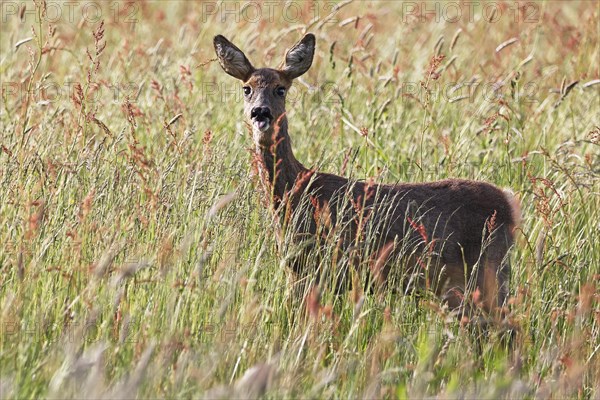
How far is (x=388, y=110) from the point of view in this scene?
8.59 meters

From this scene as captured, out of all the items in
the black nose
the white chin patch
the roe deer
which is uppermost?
the black nose

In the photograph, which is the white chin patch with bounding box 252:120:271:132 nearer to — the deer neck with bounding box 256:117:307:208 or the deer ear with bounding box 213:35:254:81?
the deer neck with bounding box 256:117:307:208

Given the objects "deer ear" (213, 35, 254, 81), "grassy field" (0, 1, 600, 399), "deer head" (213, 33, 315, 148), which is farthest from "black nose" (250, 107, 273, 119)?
"deer ear" (213, 35, 254, 81)

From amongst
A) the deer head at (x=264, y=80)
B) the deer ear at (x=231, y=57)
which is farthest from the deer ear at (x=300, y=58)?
the deer ear at (x=231, y=57)

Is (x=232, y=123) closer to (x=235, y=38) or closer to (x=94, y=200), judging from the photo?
(x=235, y=38)

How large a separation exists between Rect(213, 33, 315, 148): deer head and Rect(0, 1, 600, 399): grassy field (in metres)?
0.29

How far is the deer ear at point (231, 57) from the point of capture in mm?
6902

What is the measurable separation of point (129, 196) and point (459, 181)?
2.03m

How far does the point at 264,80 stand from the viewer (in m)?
6.77

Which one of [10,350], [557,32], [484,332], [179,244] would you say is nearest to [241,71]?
[179,244]

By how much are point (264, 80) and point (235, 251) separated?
5.13 feet

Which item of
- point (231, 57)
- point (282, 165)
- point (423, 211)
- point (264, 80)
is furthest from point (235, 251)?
point (231, 57)

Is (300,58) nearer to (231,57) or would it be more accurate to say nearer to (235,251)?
(231,57)

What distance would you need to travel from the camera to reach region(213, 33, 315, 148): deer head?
6.50 metres
